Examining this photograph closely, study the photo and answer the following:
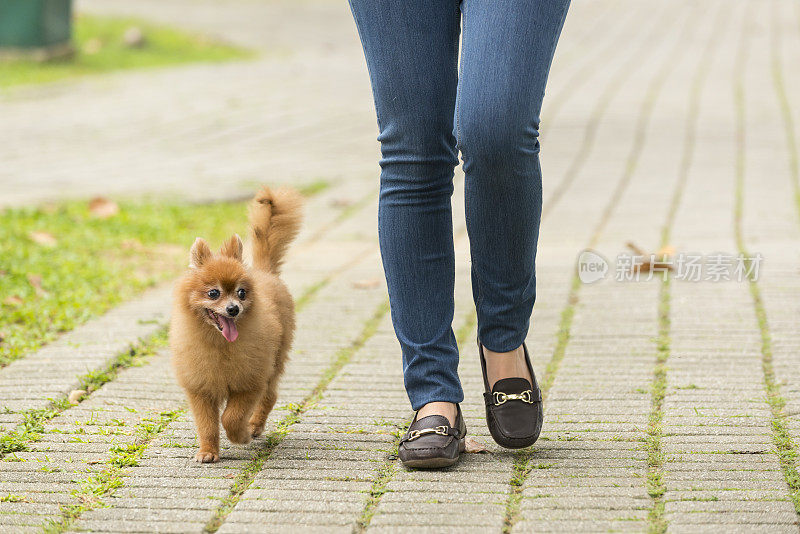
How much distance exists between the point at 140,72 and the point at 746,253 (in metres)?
10.5

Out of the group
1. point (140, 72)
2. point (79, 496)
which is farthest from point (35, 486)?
point (140, 72)

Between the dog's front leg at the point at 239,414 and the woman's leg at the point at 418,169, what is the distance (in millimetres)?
459

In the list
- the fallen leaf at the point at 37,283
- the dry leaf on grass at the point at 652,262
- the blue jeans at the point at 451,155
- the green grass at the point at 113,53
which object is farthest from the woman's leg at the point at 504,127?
the green grass at the point at 113,53

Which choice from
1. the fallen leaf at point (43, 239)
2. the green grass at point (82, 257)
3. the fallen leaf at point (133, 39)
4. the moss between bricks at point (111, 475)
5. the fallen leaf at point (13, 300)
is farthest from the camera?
the fallen leaf at point (133, 39)

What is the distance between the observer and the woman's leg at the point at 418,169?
2.90 meters

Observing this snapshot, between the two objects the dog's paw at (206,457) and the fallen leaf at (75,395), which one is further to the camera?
the fallen leaf at (75,395)

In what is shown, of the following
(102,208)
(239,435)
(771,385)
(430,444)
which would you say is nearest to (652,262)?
(771,385)

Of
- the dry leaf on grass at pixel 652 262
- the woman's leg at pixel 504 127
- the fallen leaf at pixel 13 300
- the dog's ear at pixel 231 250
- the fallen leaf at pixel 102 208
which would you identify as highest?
the woman's leg at pixel 504 127

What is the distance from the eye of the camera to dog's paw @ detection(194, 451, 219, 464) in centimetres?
307

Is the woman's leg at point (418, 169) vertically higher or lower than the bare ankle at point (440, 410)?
higher

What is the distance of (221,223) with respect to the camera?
6824mm

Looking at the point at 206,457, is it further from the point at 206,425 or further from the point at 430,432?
the point at 430,432

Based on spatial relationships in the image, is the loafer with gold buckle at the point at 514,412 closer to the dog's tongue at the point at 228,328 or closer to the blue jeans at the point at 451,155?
the blue jeans at the point at 451,155

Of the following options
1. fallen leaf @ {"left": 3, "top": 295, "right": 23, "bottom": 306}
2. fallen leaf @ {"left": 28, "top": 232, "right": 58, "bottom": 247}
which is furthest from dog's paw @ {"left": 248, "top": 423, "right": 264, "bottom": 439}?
fallen leaf @ {"left": 28, "top": 232, "right": 58, "bottom": 247}
